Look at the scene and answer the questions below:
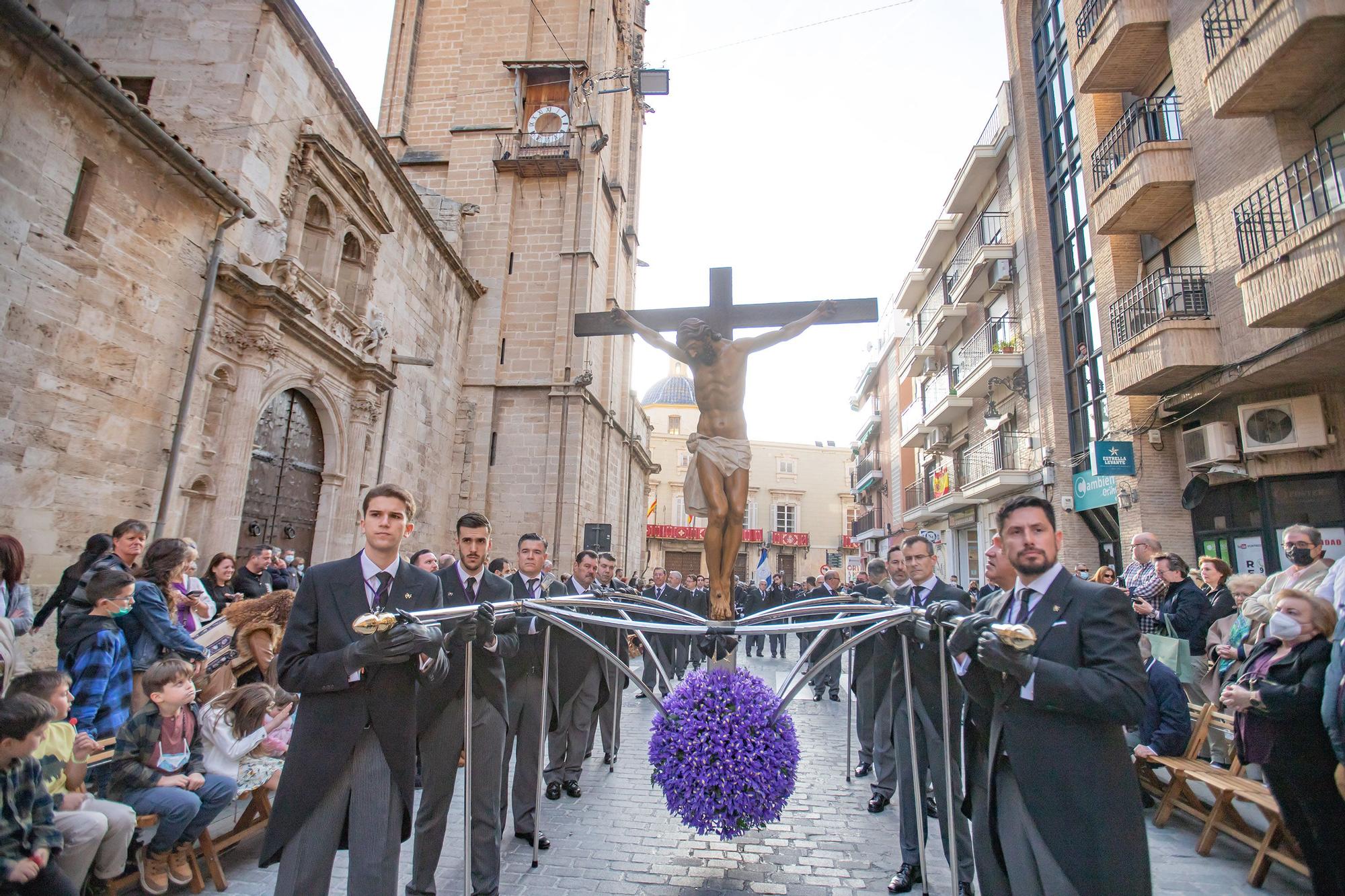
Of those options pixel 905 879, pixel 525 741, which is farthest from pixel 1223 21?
pixel 525 741

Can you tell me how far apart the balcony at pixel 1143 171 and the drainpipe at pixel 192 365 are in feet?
48.5

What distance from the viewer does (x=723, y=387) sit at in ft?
16.8

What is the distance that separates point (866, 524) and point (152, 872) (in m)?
38.1

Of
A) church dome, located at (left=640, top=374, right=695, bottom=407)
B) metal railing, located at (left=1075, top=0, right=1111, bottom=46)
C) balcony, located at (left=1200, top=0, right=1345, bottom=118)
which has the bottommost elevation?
balcony, located at (left=1200, top=0, right=1345, bottom=118)

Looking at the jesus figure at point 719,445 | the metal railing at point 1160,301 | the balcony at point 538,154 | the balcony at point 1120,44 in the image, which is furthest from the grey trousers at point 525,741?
the balcony at point 538,154

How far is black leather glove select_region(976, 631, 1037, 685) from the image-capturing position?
2.35m

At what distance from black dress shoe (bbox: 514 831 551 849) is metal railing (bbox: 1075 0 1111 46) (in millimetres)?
17042

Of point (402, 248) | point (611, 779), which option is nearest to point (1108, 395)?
point (611, 779)

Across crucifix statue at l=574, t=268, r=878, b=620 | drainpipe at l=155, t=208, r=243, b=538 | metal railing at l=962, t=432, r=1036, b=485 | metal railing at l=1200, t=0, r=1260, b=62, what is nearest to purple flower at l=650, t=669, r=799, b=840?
crucifix statue at l=574, t=268, r=878, b=620

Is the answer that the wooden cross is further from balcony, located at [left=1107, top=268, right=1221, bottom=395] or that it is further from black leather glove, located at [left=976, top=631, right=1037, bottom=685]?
balcony, located at [left=1107, top=268, right=1221, bottom=395]

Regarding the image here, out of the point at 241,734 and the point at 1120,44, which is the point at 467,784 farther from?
the point at 1120,44

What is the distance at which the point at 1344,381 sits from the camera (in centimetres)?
978

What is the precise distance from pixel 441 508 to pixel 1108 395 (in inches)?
635

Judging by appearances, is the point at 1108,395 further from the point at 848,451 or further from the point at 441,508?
the point at 848,451
